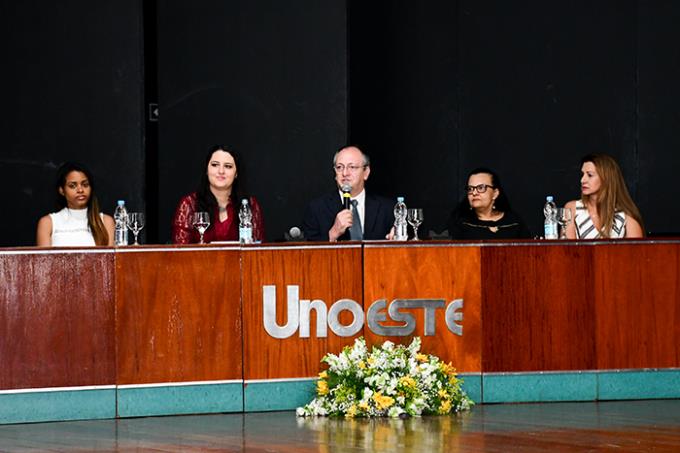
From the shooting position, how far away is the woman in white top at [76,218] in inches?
338

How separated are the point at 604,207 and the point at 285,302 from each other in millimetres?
2097

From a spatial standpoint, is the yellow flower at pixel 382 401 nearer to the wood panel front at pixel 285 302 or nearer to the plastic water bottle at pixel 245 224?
the wood panel front at pixel 285 302

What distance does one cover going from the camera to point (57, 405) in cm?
765

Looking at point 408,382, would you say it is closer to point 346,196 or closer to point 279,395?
point 279,395

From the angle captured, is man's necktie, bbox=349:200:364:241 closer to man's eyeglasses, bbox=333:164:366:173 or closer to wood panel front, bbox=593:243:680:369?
man's eyeglasses, bbox=333:164:366:173

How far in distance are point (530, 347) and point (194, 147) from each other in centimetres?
290

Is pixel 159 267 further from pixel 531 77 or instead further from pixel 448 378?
pixel 531 77

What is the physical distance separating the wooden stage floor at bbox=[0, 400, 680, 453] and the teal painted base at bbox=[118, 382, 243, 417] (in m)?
0.07

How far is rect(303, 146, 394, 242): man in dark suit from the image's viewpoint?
850 cm

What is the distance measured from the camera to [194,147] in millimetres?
9812

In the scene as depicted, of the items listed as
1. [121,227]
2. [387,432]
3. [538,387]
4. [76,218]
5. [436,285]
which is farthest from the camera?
[76,218]

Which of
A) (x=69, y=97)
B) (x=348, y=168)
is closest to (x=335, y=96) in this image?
(x=348, y=168)

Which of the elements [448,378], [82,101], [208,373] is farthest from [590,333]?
[82,101]

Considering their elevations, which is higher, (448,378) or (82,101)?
(82,101)
